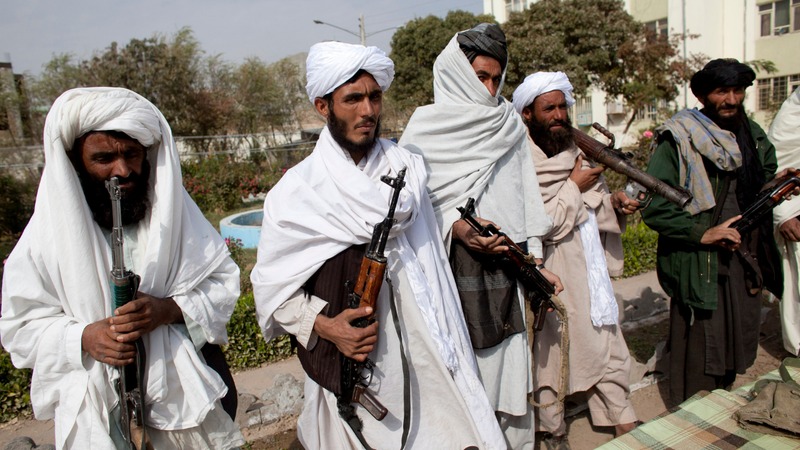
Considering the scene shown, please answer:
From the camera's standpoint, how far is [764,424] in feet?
7.10

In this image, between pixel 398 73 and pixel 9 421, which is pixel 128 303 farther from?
pixel 398 73

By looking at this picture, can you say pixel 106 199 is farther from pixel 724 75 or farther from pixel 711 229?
pixel 724 75

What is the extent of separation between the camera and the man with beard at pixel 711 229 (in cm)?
310

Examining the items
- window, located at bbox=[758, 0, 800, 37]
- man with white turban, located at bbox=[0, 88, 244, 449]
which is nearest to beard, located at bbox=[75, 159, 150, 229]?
man with white turban, located at bbox=[0, 88, 244, 449]

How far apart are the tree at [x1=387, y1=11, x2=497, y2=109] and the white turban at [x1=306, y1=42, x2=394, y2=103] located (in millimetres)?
20849

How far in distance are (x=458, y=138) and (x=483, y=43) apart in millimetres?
493

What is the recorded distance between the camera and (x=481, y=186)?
262cm

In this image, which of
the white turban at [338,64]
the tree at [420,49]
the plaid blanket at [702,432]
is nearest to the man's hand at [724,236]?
the plaid blanket at [702,432]

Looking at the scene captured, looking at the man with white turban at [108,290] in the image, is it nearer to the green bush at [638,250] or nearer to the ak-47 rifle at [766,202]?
the ak-47 rifle at [766,202]

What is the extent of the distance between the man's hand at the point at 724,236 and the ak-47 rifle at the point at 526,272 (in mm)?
1135

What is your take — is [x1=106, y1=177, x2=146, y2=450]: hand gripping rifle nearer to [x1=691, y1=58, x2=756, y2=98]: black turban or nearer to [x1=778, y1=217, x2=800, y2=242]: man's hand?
[x1=691, y1=58, x2=756, y2=98]: black turban

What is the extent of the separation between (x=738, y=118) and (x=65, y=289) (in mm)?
3753

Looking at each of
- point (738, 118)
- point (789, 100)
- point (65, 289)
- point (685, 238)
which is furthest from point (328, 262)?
point (789, 100)

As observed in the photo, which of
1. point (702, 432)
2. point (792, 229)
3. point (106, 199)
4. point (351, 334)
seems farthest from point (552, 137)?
point (106, 199)
